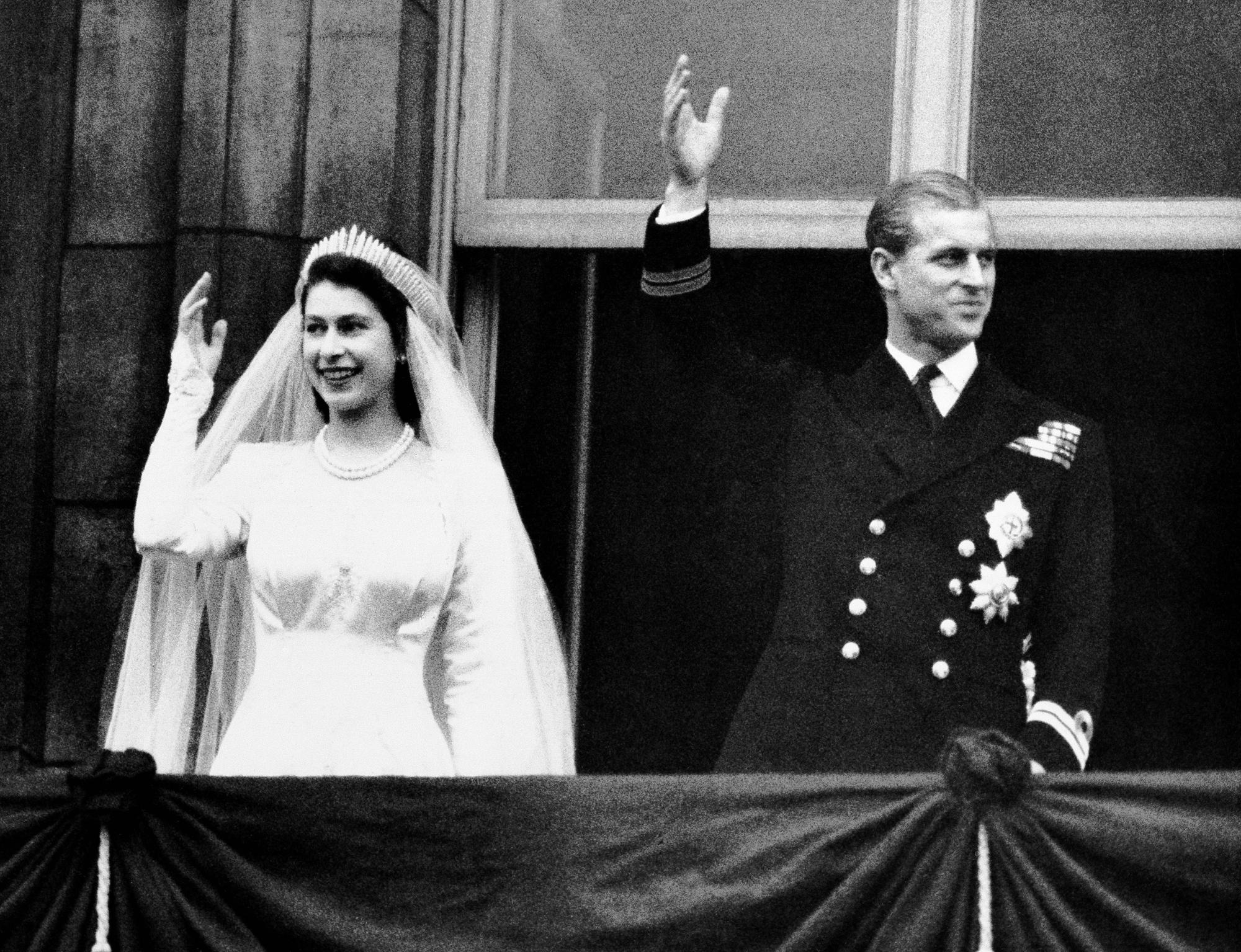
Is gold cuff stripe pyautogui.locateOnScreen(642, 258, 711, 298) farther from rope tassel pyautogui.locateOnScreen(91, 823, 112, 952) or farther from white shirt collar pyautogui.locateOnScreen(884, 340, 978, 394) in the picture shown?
rope tassel pyautogui.locateOnScreen(91, 823, 112, 952)

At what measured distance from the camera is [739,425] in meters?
6.77

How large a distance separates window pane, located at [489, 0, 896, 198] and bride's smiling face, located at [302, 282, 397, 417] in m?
1.15

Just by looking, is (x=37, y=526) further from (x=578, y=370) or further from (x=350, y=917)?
(x=350, y=917)

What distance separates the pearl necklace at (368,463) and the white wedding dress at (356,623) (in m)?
0.01

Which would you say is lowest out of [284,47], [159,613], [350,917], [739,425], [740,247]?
[350,917]

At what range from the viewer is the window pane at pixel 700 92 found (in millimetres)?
6738

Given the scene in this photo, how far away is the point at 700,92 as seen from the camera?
6.85m

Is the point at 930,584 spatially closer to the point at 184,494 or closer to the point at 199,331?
the point at 184,494

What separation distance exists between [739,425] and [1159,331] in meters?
1.03

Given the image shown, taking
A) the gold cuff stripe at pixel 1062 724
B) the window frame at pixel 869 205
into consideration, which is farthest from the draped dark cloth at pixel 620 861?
the window frame at pixel 869 205

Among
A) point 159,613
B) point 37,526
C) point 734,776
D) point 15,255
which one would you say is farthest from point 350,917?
point 15,255

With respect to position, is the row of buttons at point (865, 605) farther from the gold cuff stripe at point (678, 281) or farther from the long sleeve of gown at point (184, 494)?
the long sleeve of gown at point (184, 494)

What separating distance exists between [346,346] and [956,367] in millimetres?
1267

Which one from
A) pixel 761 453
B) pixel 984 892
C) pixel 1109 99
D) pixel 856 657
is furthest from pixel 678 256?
pixel 984 892
